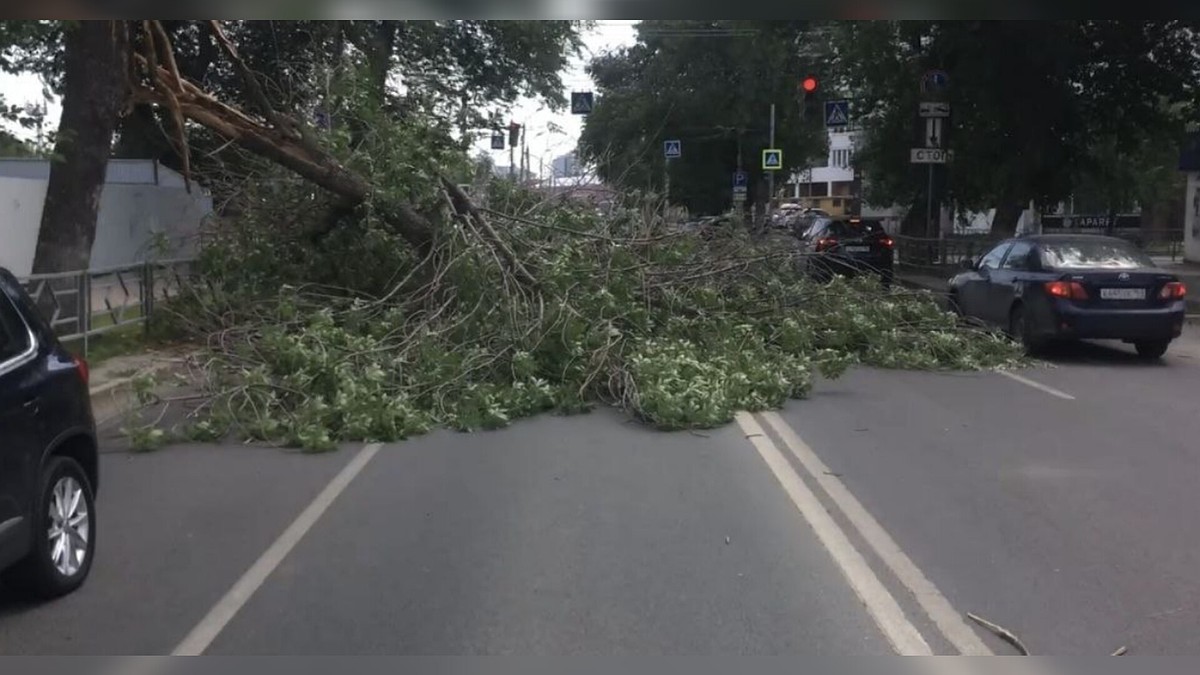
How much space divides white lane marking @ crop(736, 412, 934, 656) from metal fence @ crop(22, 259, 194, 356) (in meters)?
7.53

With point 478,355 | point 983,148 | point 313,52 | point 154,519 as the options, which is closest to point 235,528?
point 154,519

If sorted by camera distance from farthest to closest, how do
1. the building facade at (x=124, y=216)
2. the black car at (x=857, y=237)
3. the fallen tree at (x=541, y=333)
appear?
the black car at (x=857, y=237) < the building facade at (x=124, y=216) < the fallen tree at (x=541, y=333)

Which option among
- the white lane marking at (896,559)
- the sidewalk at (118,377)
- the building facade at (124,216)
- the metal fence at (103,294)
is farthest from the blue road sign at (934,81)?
the white lane marking at (896,559)

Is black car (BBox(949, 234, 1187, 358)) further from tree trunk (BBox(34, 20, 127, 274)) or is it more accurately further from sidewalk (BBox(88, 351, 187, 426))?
tree trunk (BBox(34, 20, 127, 274))

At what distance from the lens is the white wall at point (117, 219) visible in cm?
2080

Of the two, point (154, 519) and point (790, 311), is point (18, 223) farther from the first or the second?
point (154, 519)

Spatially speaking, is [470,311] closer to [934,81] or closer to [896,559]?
[896,559]

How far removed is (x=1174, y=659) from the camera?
5562mm

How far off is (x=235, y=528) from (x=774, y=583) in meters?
3.26

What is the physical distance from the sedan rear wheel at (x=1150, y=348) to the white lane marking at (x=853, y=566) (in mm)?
8035

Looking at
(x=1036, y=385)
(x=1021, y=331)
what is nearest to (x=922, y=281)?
(x=1021, y=331)

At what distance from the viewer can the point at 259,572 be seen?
6.89 meters

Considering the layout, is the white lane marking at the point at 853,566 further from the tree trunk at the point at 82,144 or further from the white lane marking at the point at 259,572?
the tree trunk at the point at 82,144

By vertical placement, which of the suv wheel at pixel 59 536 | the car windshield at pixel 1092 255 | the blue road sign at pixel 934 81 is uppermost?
the blue road sign at pixel 934 81
